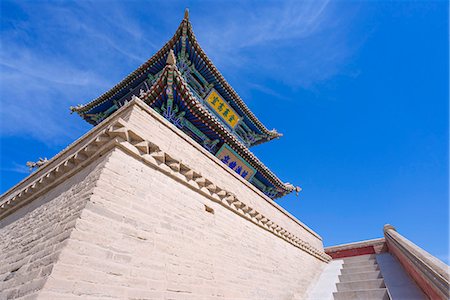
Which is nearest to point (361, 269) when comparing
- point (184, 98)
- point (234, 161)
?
point (234, 161)

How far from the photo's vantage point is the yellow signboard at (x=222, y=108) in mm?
11125

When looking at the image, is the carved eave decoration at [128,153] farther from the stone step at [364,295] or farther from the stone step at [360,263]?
the stone step at [360,263]

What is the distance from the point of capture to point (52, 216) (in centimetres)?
311

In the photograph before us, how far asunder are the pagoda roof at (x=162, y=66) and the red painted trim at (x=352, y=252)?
7.62 m

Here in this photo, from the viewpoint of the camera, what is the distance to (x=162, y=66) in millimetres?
9672

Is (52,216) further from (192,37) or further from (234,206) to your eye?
(192,37)

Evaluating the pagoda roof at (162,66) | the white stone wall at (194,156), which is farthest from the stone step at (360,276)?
the pagoda roof at (162,66)

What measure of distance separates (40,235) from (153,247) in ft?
4.67

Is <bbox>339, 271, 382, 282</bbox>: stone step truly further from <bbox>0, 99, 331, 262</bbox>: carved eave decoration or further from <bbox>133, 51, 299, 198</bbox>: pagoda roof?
<bbox>133, 51, 299, 198</bbox>: pagoda roof

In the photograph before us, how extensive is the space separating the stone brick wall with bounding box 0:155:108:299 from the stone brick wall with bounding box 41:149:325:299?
0.17 metres

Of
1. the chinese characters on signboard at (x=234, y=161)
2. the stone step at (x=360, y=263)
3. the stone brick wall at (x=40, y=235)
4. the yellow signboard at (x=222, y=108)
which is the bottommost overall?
the stone brick wall at (x=40, y=235)

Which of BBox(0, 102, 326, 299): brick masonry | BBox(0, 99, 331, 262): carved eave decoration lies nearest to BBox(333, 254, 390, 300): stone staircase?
BBox(0, 102, 326, 299): brick masonry

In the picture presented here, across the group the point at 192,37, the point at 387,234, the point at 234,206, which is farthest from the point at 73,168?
the point at 387,234

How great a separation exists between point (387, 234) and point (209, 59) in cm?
966
